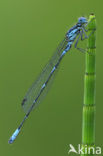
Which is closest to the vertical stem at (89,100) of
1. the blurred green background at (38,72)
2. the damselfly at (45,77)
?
the damselfly at (45,77)

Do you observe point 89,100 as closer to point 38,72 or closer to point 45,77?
point 45,77

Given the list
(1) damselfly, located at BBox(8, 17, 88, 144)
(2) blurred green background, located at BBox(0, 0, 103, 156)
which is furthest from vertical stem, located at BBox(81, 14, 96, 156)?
(2) blurred green background, located at BBox(0, 0, 103, 156)

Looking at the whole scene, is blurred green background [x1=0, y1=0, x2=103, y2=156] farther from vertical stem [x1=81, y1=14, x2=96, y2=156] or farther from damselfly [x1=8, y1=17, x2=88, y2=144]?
vertical stem [x1=81, y1=14, x2=96, y2=156]

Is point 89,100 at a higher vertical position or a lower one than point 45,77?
lower

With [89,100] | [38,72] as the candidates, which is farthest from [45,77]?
[89,100]

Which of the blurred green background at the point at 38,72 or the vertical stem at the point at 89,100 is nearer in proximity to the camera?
the vertical stem at the point at 89,100

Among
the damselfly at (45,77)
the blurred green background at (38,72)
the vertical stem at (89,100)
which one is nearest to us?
the vertical stem at (89,100)

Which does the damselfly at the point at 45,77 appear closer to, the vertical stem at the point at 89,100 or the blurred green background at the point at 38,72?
the blurred green background at the point at 38,72

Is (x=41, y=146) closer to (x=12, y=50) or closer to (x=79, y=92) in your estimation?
(x=79, y=92)
